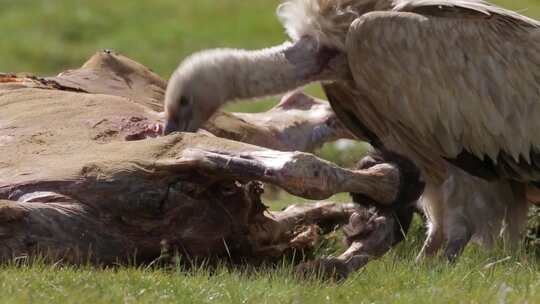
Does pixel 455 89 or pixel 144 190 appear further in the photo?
pixel 455 89

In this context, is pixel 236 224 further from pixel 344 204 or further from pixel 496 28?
pixel 496 28

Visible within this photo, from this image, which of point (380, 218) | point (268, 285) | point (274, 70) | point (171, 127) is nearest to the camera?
point (268, 285)

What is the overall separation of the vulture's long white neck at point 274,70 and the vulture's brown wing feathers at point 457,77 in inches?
9.8

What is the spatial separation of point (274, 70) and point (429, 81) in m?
0.97

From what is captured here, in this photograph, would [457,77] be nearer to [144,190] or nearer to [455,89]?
[455,89]

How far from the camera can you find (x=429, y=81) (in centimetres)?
837

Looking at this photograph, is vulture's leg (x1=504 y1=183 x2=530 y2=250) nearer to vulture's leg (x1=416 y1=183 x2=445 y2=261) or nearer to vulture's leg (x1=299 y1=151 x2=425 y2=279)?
vulture's leg (x1=416 y1=183 x2=445 y2=261)

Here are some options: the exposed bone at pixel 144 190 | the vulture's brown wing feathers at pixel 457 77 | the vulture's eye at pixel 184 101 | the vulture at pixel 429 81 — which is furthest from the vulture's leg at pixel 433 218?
the vulture's eye at pixel 184 101

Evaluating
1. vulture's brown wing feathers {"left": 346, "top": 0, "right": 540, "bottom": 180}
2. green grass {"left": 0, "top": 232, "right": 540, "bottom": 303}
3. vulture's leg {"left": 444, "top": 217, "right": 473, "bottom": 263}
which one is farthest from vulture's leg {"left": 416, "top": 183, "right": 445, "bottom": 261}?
green grass {"left": 0, "top": 232, "right": 540, "bottom": 303}

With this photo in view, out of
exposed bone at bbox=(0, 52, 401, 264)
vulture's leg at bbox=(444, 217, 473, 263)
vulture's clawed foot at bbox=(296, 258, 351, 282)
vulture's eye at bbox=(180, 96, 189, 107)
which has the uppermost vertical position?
vulture's eye at bbox=(180, 96, 189, 107)

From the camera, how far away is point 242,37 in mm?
23344

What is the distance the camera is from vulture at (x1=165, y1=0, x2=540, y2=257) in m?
8.37

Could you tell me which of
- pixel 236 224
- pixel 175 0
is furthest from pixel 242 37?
pixel 236 224

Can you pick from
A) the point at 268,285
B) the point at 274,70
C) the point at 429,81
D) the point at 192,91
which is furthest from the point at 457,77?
the point at 268,285
